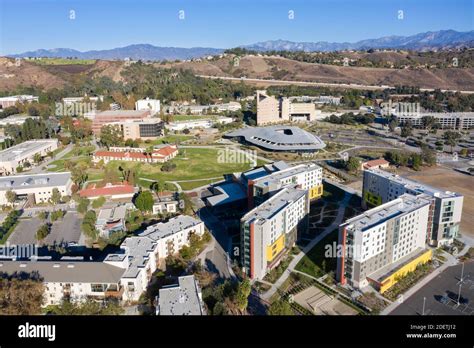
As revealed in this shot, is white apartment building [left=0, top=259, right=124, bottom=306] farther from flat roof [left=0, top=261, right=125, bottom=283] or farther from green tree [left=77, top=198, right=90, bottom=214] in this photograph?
green tree [left=77, top=198, right=90, bottom=214]

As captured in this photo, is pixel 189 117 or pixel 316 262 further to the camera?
pixel 189 117

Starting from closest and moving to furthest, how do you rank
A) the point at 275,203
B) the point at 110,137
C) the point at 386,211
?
the point at 386,211 < the point at 275,203 < the point at 110,137

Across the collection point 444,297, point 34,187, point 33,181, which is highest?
point 33,181

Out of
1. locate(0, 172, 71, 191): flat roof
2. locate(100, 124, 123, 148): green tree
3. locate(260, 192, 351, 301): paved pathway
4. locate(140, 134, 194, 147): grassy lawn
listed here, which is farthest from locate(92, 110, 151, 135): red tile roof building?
locate(260, 192, 351, 301): paved pathway

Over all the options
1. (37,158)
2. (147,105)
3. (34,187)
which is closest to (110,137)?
(37,158)

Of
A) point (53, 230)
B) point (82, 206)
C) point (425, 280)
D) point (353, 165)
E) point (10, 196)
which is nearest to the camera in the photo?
point (425, 280)

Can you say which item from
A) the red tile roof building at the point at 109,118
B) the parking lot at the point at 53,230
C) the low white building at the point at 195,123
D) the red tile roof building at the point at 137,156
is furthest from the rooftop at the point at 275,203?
the red tile roof building at the point at 109,118

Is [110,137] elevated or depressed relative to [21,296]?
elevated

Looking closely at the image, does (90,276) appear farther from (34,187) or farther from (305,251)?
(34,187)
